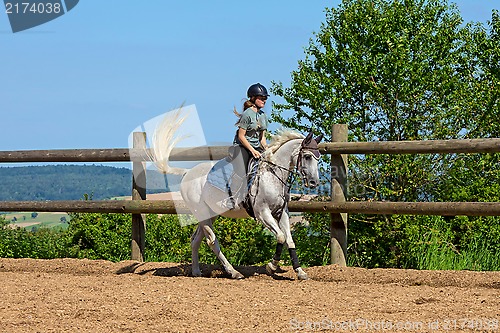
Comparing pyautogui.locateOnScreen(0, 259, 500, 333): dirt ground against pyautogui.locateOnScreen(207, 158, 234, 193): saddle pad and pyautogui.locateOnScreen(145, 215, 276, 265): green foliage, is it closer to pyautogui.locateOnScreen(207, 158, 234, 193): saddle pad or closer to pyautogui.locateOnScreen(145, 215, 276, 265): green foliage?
pyautogui.locateOnScreen(207, 158, 234, 193): saddle pad

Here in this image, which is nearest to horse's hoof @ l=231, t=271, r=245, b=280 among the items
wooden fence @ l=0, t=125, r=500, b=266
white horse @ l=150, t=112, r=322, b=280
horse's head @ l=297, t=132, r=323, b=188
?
white horse @ l=150, t=112, r=322, b=280

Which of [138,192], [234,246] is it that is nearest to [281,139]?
[138,192]

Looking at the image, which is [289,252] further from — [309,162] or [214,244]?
[309,162]

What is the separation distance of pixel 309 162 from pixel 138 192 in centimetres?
293

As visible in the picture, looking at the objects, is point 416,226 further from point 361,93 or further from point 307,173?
point 307,173

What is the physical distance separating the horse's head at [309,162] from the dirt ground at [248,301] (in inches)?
45.8

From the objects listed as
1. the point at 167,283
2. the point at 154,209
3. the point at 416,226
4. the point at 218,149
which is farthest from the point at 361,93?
the point at 167,283

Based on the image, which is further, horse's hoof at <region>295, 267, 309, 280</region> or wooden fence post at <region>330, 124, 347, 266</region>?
wooden fence post at <region>330, 124, 347, 266</region>

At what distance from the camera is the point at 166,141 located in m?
9.24

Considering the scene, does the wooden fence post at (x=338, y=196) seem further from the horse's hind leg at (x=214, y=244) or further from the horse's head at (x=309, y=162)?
the horse's hind leg at (x=214, y=244)

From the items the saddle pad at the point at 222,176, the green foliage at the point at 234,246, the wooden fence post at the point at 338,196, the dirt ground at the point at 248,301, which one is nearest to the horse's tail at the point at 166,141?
the saddle pad at the point at 222,176

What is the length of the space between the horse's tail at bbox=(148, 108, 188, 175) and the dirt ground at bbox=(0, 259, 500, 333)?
134 centimetres

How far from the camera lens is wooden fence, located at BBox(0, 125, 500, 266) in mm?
8797

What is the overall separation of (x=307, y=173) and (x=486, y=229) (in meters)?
4.15
